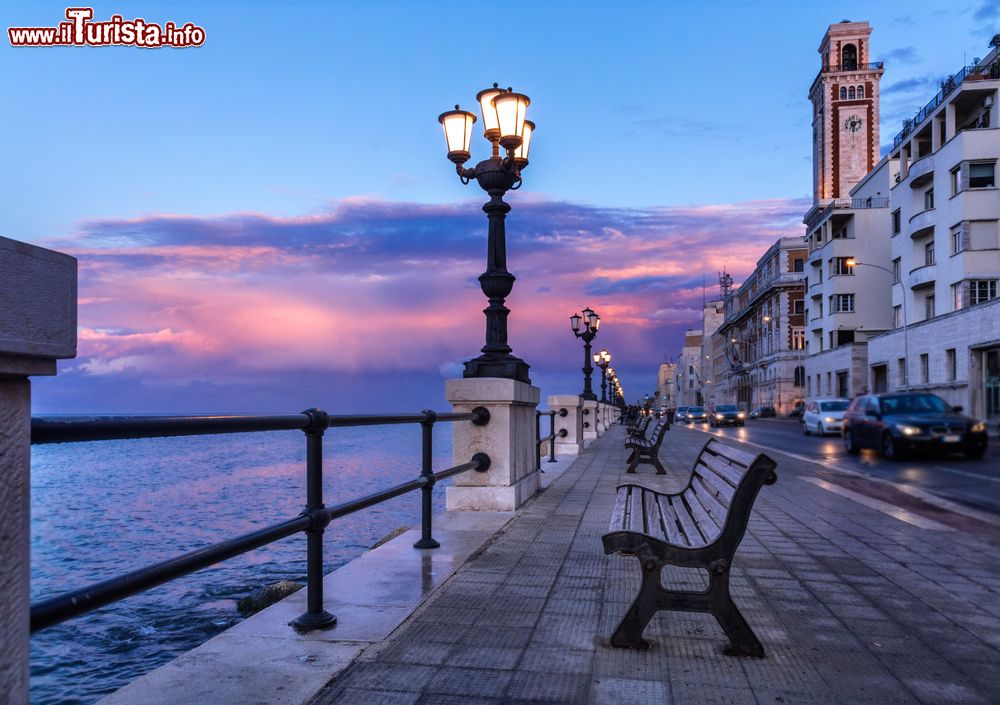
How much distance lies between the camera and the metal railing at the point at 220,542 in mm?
2027

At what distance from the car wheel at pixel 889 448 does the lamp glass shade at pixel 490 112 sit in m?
13.3

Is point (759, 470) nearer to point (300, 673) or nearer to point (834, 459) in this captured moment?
point (300, 673)

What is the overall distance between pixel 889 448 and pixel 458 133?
13790 mm

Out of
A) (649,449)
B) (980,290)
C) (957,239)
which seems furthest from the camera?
(957,239)

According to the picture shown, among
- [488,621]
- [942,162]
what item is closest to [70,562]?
→ [488,621]

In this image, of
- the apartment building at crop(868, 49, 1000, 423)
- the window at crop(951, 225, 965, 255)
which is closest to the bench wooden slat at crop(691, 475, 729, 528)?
the apartment building at crop(868, 49, 1000, 423)

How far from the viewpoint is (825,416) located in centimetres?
2998

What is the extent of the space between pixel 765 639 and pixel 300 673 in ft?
8.03

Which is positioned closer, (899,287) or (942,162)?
(942,162)

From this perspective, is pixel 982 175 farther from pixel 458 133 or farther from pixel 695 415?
pixel 458 133

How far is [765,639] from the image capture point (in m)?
4.05

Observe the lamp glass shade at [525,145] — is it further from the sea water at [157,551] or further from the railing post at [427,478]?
the sea water at [157,551]

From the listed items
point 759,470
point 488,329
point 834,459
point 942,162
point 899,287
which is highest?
point 942,162

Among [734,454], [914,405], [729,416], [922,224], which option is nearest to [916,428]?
[914,405]
